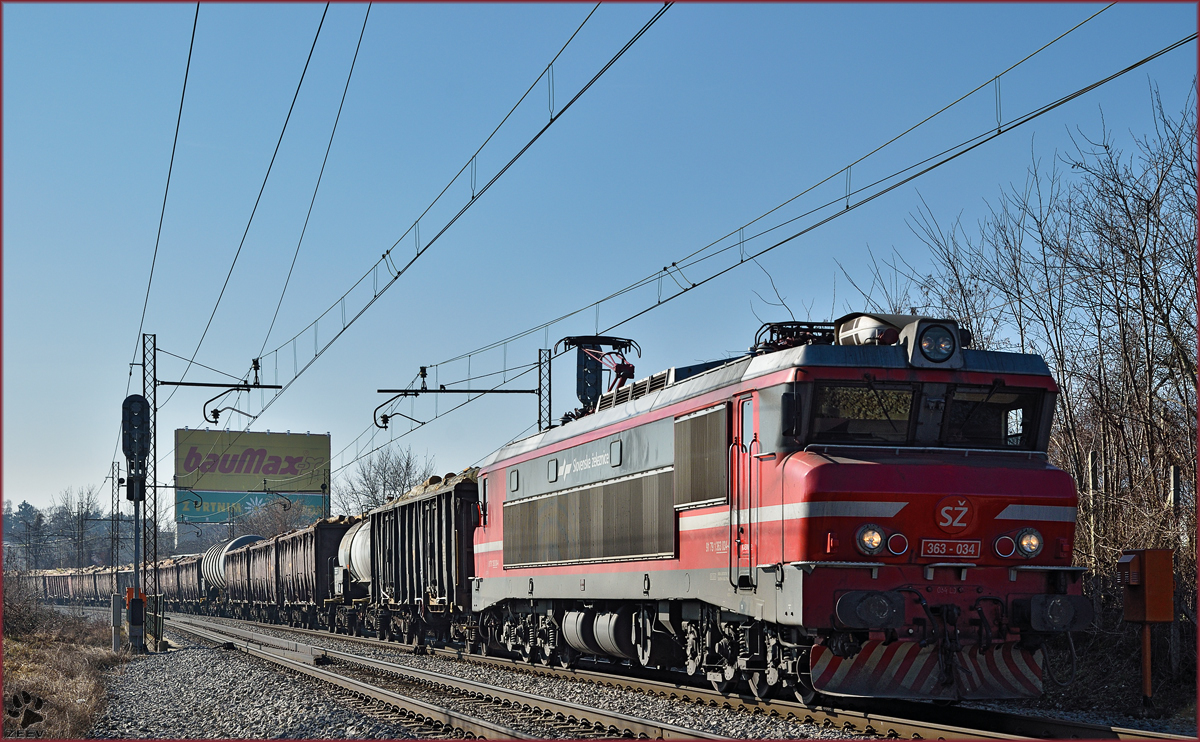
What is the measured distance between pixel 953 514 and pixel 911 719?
2.10 metres

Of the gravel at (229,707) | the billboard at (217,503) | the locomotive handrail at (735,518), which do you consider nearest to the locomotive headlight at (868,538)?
the locomotive handrail at (735,518)

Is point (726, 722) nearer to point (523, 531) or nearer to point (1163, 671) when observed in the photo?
point (1163, 671)

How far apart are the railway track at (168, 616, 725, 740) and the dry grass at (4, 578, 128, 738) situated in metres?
3.61

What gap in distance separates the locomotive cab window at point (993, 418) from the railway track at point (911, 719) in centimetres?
277

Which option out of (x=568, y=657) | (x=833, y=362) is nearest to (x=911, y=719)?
(x=833, y=362)

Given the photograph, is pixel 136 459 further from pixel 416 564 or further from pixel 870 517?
pixel 870 517

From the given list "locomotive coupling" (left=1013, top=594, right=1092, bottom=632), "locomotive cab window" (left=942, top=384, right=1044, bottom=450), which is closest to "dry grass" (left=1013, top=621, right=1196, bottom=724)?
"locomotive coupling" (left=1013, top=594, right=1092, bottom=632)

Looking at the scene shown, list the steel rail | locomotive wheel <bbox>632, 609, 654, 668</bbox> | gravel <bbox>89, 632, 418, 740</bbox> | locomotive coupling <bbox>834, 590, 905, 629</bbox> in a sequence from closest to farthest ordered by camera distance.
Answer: locomotive coupling <bbox>834, 590, 905, 629</bbox> < the steel rail < gravel <bbox>89, 632, 418, 740</bbox> < locomotive wheel <bbox>632, 609, 654, 668</bbox>

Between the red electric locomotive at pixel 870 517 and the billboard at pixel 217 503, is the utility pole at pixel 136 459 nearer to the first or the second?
the red electric locomotive at pixel 870 517

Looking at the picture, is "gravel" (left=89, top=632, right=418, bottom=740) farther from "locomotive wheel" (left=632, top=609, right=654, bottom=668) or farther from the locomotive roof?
the locomotive roof

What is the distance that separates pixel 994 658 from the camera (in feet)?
36.6

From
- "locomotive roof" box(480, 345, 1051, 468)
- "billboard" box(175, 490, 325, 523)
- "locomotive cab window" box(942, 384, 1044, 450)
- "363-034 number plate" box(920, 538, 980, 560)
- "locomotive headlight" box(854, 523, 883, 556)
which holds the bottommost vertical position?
"billboard" box(175, 490, 325, 523)

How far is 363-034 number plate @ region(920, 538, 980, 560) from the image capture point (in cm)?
1103

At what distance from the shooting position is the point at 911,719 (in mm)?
11297
